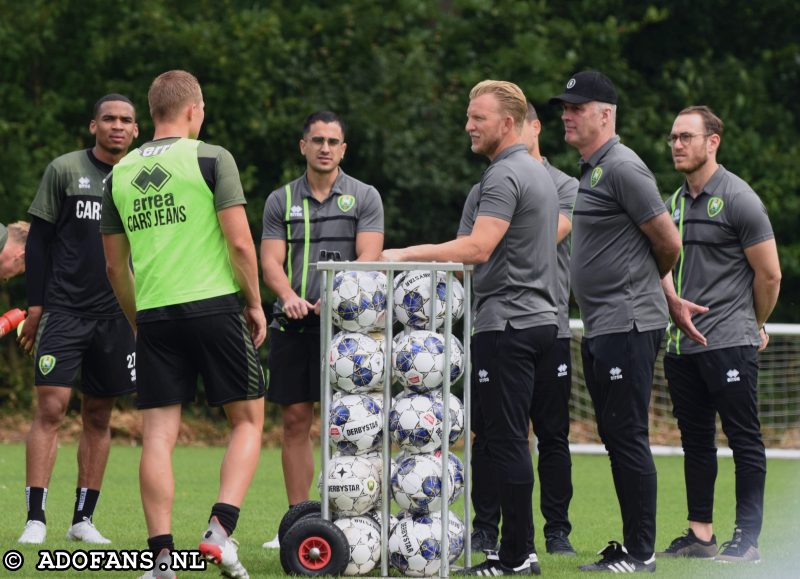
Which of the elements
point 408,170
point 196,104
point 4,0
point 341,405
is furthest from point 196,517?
point 4,0

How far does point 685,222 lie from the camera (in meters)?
7.52

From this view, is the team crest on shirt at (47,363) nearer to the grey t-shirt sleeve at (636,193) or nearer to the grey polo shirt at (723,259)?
the grey t-shirt sleeve at (636,193)

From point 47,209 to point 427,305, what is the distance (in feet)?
8.26

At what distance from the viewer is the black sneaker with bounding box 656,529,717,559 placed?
732cm

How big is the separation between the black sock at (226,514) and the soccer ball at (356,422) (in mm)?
554

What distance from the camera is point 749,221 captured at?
287 inches

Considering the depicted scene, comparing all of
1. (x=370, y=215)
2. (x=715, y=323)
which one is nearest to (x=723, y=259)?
(x=715, y=323)

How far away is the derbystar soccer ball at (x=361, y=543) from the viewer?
19.7 ft

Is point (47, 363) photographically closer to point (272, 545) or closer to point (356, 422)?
point (272, 545)

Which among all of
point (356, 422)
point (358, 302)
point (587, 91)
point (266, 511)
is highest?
point (587, 91)

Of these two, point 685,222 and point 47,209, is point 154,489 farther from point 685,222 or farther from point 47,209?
point 685,222

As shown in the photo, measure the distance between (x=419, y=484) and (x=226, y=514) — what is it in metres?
0.86

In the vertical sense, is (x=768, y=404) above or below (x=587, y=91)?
below

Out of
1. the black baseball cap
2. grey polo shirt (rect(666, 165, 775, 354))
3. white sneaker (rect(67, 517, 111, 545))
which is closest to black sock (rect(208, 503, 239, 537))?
white sneaker (rect(67, 517, 111, 545))
